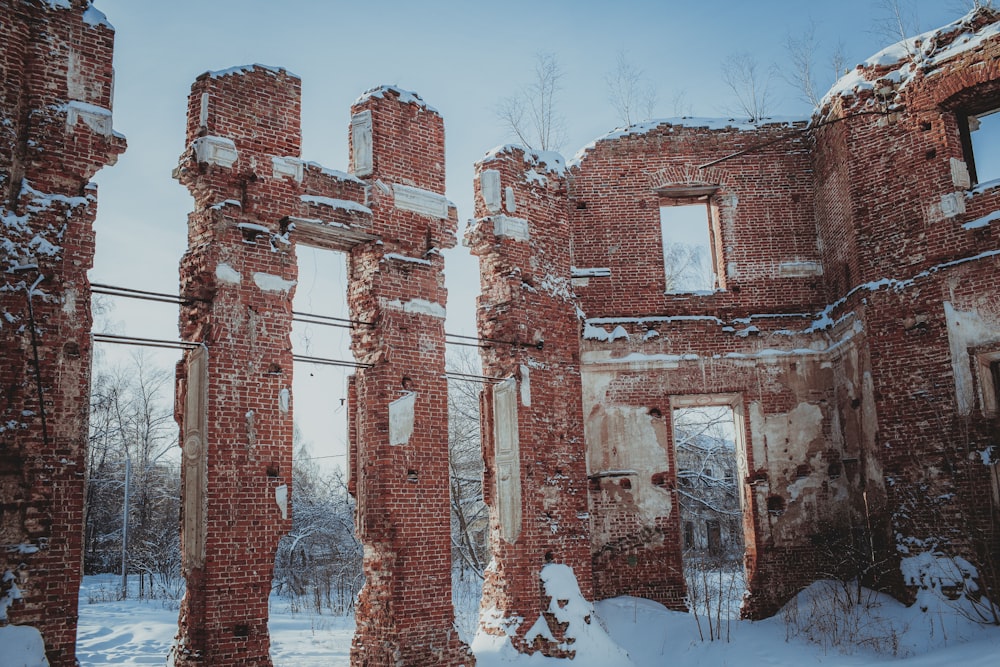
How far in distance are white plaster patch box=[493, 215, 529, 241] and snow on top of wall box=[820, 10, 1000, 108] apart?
5951 millimetres

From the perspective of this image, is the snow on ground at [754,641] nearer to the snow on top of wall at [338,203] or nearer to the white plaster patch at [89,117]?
the snow on top of wall at [338,203]

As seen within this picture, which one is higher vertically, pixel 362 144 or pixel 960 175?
pixel 362 144

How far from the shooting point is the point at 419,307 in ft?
36.6

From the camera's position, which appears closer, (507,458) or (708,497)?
(507,458)

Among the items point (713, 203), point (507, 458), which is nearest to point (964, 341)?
point (713, 203)

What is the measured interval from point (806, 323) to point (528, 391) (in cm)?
560

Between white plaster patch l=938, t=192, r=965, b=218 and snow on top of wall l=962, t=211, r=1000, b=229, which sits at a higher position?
white plaster patch l=938, t=192, r=965, b=218

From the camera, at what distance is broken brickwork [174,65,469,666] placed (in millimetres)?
8828

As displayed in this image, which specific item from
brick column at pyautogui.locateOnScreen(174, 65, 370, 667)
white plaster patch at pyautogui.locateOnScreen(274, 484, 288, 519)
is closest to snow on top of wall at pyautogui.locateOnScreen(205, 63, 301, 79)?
brick column at pyautogui.locateOnScreen(174, 65, 370, 667)

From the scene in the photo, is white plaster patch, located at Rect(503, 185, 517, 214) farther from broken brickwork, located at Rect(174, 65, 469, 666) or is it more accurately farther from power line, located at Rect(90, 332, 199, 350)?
power line, located at Rect(90, 332, 199, 350)

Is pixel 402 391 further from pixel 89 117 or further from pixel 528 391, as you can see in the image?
pixel 89 117

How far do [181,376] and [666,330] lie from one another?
8432 millimetres

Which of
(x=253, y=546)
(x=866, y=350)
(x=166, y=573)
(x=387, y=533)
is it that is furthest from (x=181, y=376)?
(x=166, y=573)

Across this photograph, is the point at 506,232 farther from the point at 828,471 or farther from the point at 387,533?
the point at 828,471
